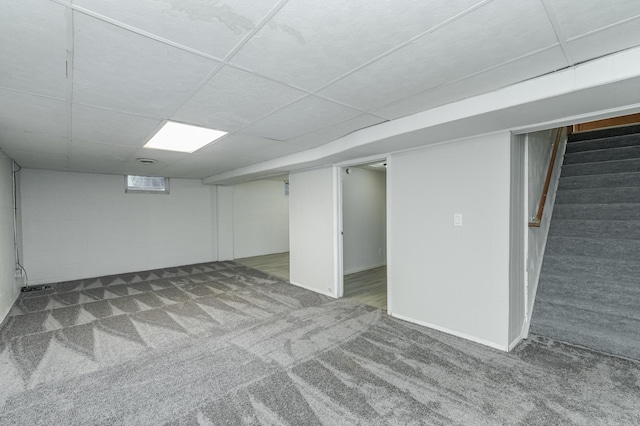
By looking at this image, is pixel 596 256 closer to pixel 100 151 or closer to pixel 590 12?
pixel 590 12

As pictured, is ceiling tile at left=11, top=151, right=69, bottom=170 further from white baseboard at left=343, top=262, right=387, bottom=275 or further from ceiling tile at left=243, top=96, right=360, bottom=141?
white baseboard at left=343, top=262, right=387, bottom=275

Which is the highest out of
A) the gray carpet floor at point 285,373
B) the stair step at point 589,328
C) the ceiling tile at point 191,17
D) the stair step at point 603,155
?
the ceiling tile at point 191,17

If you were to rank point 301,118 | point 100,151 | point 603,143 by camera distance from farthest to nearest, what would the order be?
point 603,143
point 100,151
point 301,118

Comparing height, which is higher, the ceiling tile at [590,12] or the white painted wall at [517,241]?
the ceiling tile at [590,12]

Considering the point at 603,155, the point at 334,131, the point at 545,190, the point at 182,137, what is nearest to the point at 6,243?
the point at 182,137

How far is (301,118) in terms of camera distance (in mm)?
2686

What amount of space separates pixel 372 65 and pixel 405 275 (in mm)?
2530

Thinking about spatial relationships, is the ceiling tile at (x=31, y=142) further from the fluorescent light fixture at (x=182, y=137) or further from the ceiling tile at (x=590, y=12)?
the ceiling tile at (x=590, y=12)

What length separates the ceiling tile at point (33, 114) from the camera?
2123 mm

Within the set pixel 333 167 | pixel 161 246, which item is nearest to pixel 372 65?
pixel 333 167

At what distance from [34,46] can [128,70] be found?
40 cm

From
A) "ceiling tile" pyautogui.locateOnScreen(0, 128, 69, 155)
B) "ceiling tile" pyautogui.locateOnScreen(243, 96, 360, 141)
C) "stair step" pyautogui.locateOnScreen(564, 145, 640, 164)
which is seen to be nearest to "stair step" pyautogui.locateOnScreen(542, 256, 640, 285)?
"stair step" pyautogui.locateOnScreen(564, 145, 640, 164)

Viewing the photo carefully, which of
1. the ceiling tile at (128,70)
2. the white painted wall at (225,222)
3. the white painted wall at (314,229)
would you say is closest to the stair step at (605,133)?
the white painted wall at (314,229)

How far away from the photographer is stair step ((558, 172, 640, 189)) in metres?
3.70
